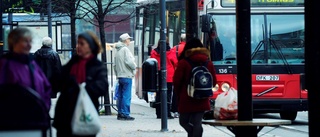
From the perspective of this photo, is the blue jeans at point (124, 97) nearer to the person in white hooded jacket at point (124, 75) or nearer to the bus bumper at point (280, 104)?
the person in white hooded jacket at point (124, 75)

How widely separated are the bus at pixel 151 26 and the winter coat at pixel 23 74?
14019 millimetres

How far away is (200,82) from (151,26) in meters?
13.9

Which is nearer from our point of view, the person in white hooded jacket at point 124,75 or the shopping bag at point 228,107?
the shopping bag at point 228,107

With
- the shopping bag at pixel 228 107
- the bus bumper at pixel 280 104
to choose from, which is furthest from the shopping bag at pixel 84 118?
the bus bumper at pixel 280 104

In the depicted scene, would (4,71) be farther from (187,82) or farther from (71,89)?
(187,82)

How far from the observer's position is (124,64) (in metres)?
20.0

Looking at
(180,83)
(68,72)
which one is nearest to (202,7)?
(180,83)

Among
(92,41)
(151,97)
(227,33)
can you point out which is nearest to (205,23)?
(227,33)

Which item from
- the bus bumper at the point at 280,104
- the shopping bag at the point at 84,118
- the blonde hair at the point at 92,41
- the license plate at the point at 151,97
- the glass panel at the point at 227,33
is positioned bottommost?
the bus bumper at the point at 280,104

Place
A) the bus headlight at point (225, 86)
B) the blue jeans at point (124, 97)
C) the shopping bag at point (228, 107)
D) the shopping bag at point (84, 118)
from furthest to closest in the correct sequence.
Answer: the blue jeans at point (124, 97) → the bus headlight at point (225, 86) → the shopping bag at point (228, 107) → the shopping bag at point (84, 118)

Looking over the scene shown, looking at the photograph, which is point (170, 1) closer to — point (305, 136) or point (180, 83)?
point (305, 136)

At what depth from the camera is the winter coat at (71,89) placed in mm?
8109

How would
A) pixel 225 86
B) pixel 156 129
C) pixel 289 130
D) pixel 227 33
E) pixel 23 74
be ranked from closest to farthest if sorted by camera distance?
1. pixel 23 74
2. pixel 156 129
3. pixel 289 130
4. pixel 225 86
5. pixel 227 33

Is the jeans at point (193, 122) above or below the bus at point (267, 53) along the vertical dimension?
below
